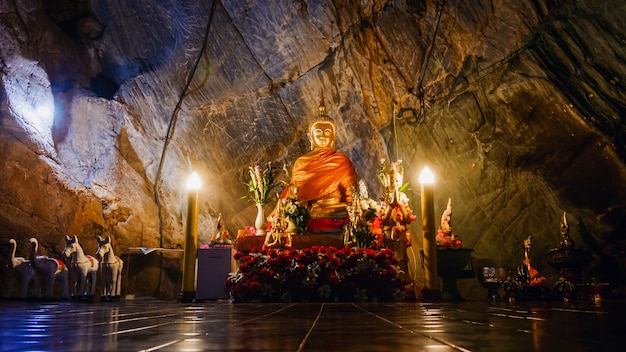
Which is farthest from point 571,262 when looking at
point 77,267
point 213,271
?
point 77,267

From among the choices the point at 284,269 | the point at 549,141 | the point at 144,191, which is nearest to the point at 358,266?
the point at 284,269

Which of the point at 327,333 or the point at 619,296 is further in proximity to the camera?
the point at 619,296

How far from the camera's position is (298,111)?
9320mm

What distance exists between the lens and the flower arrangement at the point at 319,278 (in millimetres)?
5238

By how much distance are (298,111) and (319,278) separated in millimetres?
4661

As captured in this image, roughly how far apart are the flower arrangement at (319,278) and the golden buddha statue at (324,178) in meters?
1.94

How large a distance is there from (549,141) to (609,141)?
707mm

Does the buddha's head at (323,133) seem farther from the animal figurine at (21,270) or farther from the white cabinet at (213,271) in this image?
the animal figurine at (21,270)

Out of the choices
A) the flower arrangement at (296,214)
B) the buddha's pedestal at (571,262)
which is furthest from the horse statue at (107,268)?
the buddha's pedestal at (571,262)

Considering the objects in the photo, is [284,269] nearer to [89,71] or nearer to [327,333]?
[327,333]

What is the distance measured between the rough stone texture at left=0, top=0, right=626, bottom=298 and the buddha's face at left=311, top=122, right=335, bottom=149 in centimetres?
52

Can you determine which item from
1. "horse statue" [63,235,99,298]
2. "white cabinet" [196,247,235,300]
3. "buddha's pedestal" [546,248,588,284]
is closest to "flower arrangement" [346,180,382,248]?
"white cabinet" [196,247,235,300]

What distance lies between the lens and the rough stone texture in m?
5.26

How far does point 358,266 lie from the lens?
532 centimetres
